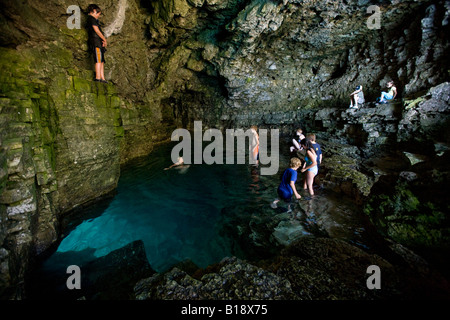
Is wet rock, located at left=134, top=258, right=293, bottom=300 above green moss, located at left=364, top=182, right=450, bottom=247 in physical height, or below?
below

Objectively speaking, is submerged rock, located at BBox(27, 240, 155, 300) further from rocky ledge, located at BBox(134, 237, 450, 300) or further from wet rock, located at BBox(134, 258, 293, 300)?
rocky ledge, located at BBox(134, 237, 450, 300)

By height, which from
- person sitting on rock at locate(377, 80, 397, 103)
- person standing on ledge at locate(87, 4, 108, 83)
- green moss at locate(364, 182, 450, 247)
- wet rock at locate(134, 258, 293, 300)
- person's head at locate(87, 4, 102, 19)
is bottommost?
wet rock at locate(134, 258, 293, 300)

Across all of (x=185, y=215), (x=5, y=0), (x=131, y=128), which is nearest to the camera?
(x=5, y=0)

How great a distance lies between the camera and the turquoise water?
3.92 meters

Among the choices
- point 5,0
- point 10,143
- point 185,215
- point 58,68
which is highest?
point 5,0

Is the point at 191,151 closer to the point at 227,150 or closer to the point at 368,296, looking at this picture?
the point at 227,150

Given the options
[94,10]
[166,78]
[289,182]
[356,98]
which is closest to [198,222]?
[289,182]

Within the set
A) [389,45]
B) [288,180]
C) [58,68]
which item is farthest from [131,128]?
[389,45]

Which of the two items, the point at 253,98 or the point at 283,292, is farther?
the point at 253,98

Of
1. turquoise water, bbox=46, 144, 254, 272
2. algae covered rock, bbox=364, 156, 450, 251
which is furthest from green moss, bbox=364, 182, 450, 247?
turquoise water, bbox=46, 144, 254, 272

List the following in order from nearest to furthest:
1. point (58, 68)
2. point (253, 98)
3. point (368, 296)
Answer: point (368, 296) < point (58, 68) < point (253, 98)

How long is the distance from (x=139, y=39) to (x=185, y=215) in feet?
31.2

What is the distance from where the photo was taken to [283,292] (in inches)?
71.9

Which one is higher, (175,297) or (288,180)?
(288,180)
